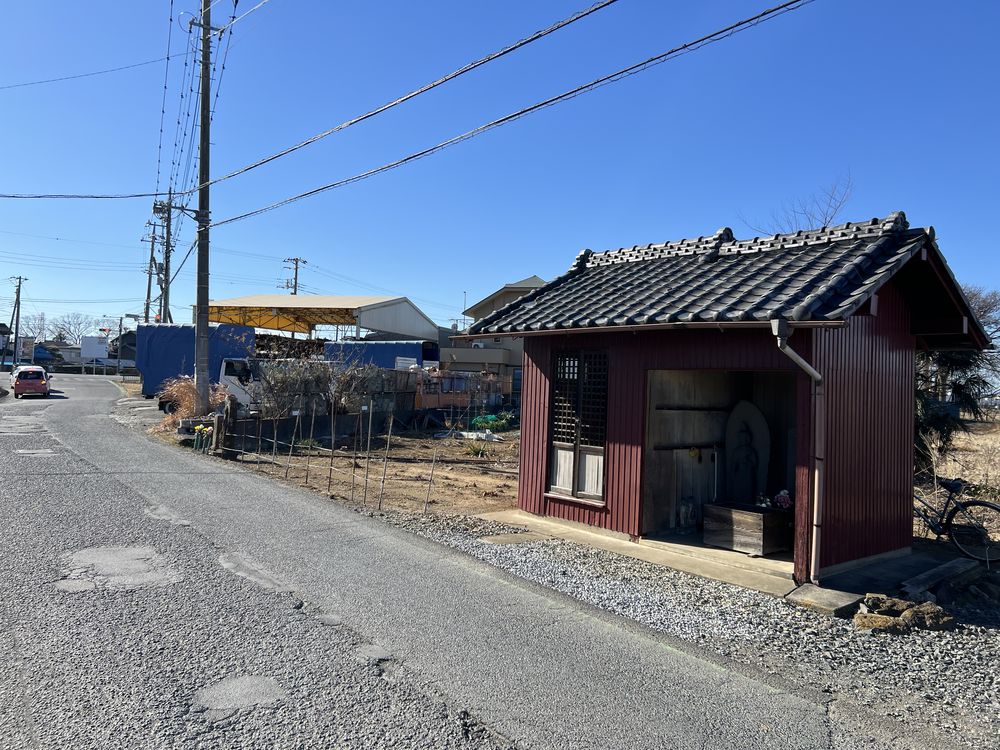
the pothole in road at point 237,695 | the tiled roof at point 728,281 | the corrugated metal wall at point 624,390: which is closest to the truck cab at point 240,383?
the corrugated metal wall at point 624,390

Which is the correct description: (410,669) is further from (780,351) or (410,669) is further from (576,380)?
(576,380)

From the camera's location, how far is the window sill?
9.08m

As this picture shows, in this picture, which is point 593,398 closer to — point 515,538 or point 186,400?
point 515,538

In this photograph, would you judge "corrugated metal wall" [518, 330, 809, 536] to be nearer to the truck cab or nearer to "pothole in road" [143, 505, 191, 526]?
"pothole in road" [143, 505, 191, 526]

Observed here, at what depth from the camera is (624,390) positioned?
346 inches

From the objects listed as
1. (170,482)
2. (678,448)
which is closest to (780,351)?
(678,448)

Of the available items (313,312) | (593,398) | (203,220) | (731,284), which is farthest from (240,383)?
(731,284)

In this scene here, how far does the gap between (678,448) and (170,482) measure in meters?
8.26

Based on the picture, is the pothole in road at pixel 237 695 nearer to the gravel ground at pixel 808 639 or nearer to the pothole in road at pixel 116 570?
the pothole in road at pixel 116 570

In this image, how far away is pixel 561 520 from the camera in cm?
959

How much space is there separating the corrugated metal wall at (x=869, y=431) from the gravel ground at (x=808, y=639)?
4.17 ft

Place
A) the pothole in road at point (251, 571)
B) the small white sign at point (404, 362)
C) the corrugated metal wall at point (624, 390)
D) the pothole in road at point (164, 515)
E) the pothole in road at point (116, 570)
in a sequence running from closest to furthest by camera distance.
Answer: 1. the pothole in road at point (116, 570)
2. the pothole in road at point (251, 571)
3. the corrugated metal wall at point (624, 390)
4. the pothole in road at point (164, 515)
5. the small white sign at point (404, 362)

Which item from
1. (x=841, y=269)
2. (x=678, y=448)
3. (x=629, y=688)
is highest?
(x=841, y=269)

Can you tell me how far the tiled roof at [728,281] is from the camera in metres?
6.88
